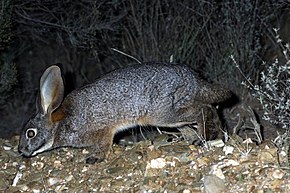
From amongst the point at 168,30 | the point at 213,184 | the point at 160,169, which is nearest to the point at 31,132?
the point at 160,169

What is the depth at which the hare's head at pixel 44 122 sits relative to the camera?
6285 mm

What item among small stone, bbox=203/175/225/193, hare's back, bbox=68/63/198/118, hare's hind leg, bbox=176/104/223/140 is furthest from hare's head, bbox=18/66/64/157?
small stone, bbox=203/175/225/193

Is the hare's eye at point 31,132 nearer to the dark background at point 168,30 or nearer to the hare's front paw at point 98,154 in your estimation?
the hare's front paw at point 98,154

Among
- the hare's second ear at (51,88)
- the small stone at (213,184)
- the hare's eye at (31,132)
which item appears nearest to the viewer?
the small stone at (213,184)

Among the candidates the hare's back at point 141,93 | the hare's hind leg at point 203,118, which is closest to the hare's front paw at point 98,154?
the hare's back at point 141,93

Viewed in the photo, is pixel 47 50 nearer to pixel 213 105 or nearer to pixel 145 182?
pixel 213 105

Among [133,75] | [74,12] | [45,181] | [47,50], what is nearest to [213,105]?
[133,75]

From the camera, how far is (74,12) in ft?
28.0

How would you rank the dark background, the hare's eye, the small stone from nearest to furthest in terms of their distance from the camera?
1. the small stone
2. the hare's eye
3. the dark background

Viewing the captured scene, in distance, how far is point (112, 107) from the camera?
20.7 ft

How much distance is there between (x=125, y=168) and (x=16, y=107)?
16.1ft

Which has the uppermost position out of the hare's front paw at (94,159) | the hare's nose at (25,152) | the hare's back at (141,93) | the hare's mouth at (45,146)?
the hare's back at (141,93)

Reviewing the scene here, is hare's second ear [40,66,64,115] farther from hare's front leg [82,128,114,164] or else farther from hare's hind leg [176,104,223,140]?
hare's hind leg [176,104,223,140]

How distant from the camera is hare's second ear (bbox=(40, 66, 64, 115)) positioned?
624 cm
